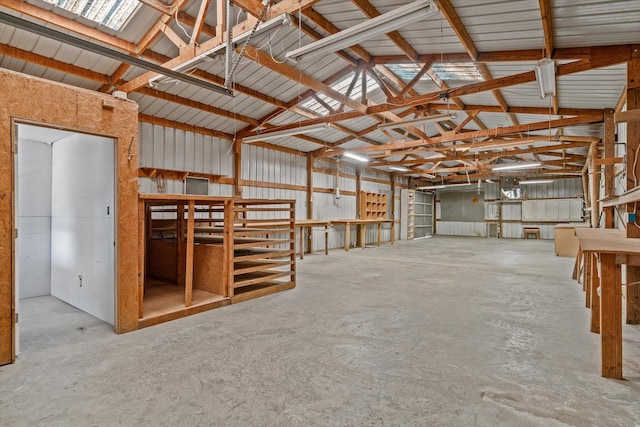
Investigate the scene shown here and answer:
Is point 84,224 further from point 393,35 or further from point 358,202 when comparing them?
point 358,202

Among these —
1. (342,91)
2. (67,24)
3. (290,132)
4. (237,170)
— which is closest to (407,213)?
(342,91)

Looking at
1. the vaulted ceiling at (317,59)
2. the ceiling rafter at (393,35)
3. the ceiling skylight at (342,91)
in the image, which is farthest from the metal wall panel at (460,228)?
the ceiling rafter at (393,35)

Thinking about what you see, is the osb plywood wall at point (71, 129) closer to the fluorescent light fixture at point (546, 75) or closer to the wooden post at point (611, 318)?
the wooden post at point (611, 318)

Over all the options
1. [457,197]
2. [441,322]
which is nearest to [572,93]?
[441,322]

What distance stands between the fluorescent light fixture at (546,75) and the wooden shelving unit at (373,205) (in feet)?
27.3

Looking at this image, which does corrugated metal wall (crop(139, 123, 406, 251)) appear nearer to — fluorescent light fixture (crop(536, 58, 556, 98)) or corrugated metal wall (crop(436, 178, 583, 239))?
fluorescent light fixture (crop(536, 58, 556, 98))

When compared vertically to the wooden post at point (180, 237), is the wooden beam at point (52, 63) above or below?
above

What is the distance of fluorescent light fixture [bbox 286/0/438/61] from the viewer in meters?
2.50

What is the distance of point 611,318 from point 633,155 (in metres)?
2.31

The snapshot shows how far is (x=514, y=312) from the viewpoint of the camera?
3.85 m

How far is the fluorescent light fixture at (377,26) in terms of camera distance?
8.19 feet

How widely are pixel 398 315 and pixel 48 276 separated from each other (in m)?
5.00

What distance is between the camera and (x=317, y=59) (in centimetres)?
541

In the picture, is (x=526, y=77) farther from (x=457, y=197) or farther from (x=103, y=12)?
(x=457, y=197)
